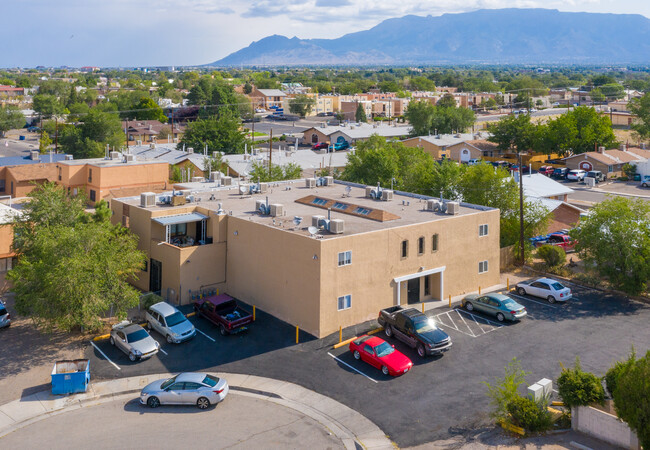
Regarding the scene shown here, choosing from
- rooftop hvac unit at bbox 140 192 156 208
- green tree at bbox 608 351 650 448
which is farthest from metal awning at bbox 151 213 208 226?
green tree at bbox 608 351 650 448

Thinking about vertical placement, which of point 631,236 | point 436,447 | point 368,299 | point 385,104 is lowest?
point 436,447

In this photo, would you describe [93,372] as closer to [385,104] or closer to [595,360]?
[595,360]

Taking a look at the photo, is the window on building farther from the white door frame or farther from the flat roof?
the white door frame

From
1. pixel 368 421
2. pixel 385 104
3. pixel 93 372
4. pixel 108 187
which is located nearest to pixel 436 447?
pixel 368 421

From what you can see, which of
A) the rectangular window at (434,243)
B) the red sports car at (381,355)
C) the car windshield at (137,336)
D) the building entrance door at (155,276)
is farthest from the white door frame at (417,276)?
the building entrance door at (155,276)

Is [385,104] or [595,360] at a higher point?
[385,104]

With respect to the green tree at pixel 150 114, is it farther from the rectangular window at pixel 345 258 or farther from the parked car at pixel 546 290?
the rectangular window at pixel 345 258

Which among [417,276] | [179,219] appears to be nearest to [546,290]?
[417,276]
